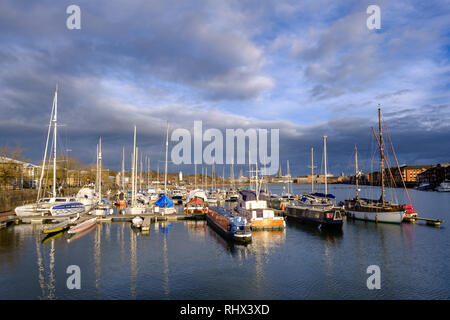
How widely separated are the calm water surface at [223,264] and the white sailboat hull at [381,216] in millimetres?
4273

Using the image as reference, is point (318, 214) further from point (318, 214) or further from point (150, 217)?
point (150, 217)

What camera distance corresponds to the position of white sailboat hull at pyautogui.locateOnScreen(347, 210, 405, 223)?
157 ft

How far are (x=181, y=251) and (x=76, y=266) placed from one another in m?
10.2

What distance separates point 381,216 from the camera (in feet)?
163

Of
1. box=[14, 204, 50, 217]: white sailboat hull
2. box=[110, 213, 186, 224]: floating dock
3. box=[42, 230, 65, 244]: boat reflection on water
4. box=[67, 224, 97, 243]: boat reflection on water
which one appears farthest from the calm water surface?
box=[110, 213, 186, 224]: floating dock

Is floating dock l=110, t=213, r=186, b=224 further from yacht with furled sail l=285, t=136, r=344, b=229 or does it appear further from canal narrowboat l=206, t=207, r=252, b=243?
yacht with furled sail l=285, t=136, r=344, b=229

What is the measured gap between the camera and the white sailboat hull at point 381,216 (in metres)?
47.9

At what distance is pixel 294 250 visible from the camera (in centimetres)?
3262

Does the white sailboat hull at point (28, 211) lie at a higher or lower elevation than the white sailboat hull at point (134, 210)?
higher

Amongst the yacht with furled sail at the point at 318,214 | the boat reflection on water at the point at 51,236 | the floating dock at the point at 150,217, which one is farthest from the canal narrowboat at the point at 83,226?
the yacht with furled sail at the point at 318,214

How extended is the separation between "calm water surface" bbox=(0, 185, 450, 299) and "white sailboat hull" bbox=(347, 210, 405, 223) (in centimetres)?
427

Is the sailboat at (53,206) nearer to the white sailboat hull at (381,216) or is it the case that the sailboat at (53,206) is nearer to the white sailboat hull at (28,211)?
the white sailboat hull at (28,211)
